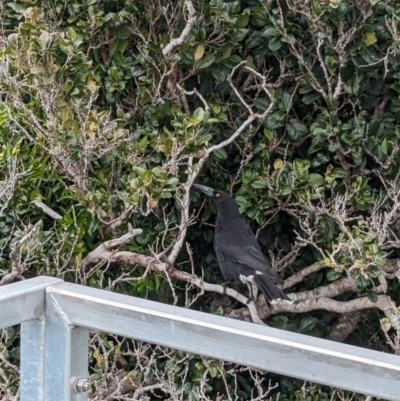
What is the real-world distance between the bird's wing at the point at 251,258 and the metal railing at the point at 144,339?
10.8ft

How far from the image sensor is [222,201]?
16.5ft

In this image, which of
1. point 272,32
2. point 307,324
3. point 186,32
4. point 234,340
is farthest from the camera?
point 307,324

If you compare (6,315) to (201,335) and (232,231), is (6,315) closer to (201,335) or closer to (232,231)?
(201,335)

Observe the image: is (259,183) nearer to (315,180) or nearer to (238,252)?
(315,180)

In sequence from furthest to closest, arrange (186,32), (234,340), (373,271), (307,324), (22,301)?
(307,324), (186,32), (373,271), (22,301), (234,340)

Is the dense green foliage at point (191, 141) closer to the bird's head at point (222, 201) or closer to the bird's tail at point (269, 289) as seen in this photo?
the bird's head at point (222, 201)

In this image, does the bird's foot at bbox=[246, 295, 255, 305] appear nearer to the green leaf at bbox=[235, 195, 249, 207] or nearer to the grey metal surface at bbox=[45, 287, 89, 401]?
the green leaf at bbox=[235, 195, 249, 207]

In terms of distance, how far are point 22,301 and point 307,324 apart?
12.0 feet

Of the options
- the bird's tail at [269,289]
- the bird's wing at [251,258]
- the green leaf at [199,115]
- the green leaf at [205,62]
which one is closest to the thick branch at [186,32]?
the green leaf at [205,62]

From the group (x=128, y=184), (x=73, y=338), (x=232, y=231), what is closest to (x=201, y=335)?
(x=73, y=338)

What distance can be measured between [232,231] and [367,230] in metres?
0.76

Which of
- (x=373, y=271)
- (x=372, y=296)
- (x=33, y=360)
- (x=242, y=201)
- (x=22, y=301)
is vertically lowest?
(x=372, y=296)

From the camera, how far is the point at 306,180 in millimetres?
4746

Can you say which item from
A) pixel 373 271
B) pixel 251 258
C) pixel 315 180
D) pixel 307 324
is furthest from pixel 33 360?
pixel 307 324
